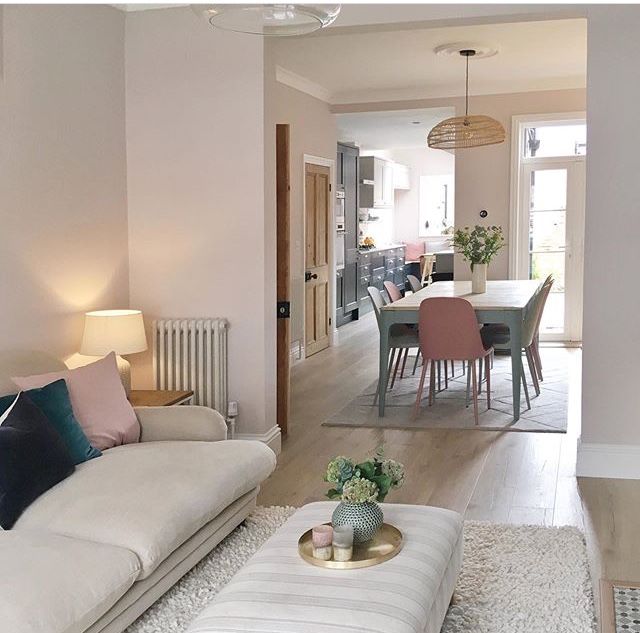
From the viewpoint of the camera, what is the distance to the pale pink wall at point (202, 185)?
4945mm

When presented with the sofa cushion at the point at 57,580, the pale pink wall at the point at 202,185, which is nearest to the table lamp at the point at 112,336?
the pale pink wall at the point at 202,185

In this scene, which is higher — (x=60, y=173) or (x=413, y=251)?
(x=60, y=173)

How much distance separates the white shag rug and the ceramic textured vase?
51cm

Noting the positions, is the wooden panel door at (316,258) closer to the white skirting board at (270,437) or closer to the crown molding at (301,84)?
the crown molding at (301,84)

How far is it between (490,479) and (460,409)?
5.60 feet

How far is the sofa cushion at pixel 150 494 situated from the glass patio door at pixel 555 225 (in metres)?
5.86

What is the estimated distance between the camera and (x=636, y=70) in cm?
441

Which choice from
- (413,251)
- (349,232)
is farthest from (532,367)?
(413,251)

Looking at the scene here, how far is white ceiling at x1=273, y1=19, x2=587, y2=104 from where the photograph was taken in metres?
6.40

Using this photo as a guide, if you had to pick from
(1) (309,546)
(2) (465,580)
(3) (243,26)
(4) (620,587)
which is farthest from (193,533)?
(3) (243,26)

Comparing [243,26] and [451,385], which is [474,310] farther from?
[243,26]

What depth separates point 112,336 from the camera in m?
4.40

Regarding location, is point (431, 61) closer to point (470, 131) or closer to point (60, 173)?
point (470, 131)

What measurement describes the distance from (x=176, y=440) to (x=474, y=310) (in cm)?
263
